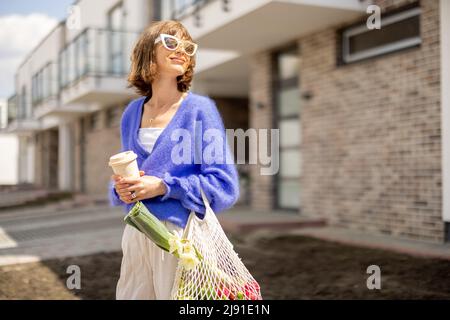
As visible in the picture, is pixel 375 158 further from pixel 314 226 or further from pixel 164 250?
pixel 164 250

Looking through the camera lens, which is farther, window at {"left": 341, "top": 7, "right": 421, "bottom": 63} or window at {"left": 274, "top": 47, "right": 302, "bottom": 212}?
window at {"left": 274, "top": 47, "right": 302, "bottom": 212}

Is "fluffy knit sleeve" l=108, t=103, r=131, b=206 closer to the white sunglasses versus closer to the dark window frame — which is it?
the white sunglasses

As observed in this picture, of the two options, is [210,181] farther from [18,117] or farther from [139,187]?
[18,117]

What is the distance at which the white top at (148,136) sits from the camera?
2.07 m

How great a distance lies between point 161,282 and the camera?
2.00 metres

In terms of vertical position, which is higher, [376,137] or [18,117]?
[18,117]

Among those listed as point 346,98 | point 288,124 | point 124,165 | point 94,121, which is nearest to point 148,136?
point 124,165

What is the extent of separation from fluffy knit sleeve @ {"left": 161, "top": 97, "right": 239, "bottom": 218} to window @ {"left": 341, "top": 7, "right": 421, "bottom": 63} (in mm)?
6247

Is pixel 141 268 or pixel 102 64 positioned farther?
pixel 102 64

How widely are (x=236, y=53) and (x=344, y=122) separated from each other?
3638 millimetres

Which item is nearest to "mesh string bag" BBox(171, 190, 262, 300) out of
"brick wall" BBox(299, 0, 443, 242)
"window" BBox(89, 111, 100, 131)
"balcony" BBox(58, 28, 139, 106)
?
"brick wall" BBox(299, 0, 443, 242)

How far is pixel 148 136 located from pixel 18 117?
97.1 feet

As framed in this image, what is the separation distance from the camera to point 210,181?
1.98 m

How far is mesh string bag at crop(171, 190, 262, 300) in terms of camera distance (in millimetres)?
1910
